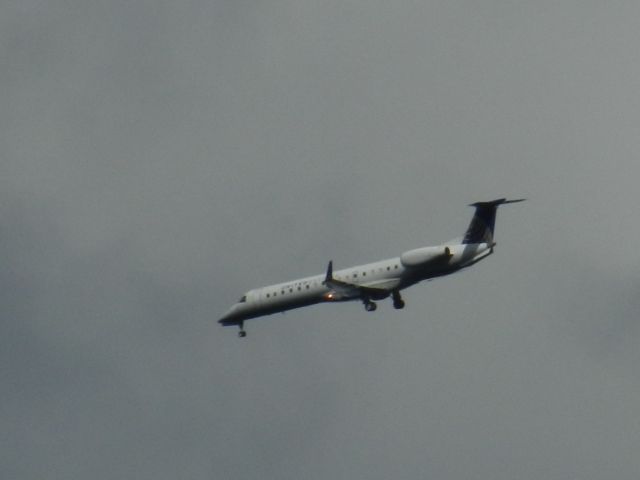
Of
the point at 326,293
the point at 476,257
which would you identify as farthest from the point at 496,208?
the point at 326,293

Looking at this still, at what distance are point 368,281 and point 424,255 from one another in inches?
→ 231

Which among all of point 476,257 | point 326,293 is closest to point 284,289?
point 326,293

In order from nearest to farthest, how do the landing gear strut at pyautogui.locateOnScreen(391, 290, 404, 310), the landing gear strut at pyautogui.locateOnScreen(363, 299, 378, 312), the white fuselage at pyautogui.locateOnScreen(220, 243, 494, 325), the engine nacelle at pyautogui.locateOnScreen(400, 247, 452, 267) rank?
1. the engine nacelle at pyautogui.locateOnScreen(400, 247, 452, 267)
2. the white fuselage at pyautogui.locateOnScreen(220, 243, 494, 325)
3. the landing gear strut at pyautogui.locateOnScreen(363, 299, 378, 312)
4. the landing gear strut at pyautogui.locateOnScreen(391, 290, 404, 310)

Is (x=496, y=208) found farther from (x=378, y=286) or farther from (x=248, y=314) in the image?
(x=248, y=314)

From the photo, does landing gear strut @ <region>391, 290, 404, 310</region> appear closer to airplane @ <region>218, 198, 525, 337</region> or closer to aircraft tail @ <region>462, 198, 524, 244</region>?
airplane @ <region>218, 198, 525, 337</region>

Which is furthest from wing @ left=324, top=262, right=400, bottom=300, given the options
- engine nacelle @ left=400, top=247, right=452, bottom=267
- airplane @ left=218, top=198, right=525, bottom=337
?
engine nacelle @ left=400, top=247, right=452, bottom=267

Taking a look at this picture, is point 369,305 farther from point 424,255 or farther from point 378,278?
point 424,255

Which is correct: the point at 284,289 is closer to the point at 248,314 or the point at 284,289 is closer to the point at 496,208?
the point at 248,314

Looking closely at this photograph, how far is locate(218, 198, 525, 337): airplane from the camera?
143m

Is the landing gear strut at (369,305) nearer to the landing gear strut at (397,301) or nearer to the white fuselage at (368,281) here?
the white fuselage at (368,281)

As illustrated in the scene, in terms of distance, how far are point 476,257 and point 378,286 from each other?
720 centimetres

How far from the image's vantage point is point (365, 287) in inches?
5792

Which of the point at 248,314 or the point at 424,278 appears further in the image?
the point at 248,314

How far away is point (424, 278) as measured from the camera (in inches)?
5728
